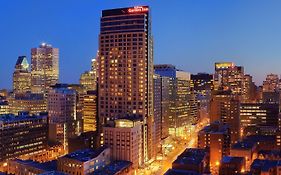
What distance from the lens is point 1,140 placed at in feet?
506

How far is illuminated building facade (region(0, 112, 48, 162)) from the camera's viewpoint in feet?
513

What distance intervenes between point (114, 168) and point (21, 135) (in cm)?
5782

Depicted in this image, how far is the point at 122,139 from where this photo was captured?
14188 centimetres

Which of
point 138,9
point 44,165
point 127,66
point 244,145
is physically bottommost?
point 44,165

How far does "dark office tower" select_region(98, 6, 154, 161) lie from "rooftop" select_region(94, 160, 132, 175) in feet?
84.1

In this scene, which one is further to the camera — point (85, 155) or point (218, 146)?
point (218, 146)

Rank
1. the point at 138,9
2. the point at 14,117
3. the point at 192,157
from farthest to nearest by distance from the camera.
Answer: the point at 14,117
the point at 138,9
the point at 192,157

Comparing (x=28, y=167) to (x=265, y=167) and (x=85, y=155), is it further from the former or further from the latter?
(x=265, y=167)

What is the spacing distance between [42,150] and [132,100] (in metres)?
48.5

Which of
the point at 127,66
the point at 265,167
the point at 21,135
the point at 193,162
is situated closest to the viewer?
the point at 265,167

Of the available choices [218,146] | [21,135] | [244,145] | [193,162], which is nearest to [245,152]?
[244,145]

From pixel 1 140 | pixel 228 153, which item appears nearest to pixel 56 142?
pixel 1 140

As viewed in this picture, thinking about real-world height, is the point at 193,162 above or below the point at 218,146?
below

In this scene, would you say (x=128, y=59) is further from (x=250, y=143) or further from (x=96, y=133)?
(x=250, y=143)
